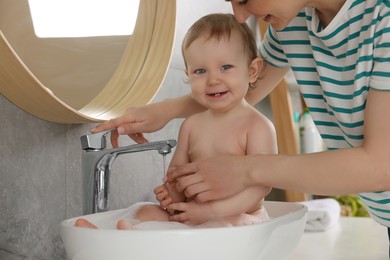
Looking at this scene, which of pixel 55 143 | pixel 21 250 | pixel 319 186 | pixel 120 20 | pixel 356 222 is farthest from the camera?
pixel 356 222

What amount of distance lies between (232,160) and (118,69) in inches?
23.0

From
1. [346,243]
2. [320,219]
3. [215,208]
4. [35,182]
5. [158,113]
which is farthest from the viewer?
[320,219]

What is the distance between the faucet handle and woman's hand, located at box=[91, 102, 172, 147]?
2 centimetres

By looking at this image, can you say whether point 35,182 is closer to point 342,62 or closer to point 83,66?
point 83,66

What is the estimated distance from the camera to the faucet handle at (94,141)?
1.36 metres

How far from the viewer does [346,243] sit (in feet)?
6.62

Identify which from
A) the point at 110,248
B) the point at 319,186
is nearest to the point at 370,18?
the point at 319,186

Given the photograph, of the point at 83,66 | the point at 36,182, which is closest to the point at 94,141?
the point at 36,182

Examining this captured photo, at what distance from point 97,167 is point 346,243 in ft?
3.16

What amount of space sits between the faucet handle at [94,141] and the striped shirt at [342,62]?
1.57 ft

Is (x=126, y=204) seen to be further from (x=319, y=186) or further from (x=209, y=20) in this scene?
(x=319, y=186)

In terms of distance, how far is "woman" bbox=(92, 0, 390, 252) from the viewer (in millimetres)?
1149

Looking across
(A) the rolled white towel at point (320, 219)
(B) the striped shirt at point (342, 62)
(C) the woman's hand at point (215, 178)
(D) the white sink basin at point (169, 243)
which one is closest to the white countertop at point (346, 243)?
(A) the rolled white towel at point (320, 219)

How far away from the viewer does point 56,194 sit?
1.49 meters
